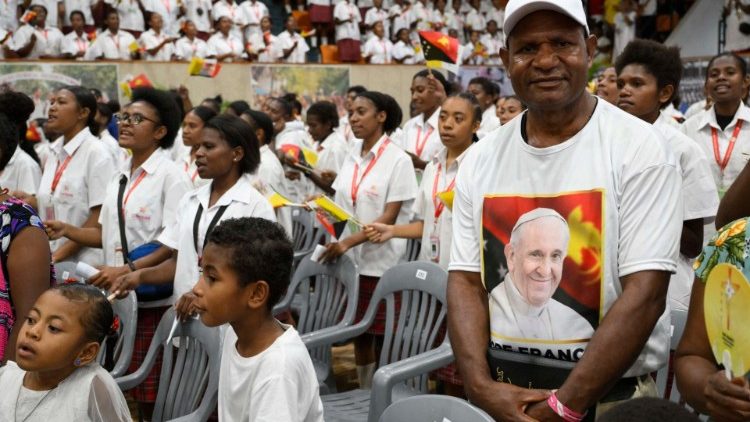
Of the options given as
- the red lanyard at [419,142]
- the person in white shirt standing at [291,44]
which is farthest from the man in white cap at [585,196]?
the person in white shirt standing at [291,44]

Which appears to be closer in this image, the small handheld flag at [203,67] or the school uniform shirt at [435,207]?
the school uniform shirt at [435,207]

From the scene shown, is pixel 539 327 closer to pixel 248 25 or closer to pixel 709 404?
pixel 709 404

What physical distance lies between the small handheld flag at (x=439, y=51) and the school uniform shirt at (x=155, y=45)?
764 centimetres

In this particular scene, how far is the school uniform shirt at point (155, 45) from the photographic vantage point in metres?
11.2

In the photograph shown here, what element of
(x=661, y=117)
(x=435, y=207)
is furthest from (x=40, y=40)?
(x=661, y=117)

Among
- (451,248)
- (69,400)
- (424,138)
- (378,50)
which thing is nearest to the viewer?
(451,248)

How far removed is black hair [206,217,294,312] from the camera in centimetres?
196

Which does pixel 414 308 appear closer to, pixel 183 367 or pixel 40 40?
pixel 183 367

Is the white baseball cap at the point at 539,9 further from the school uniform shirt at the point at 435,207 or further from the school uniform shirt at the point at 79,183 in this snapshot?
the school uniform shirt at the point at 79,183

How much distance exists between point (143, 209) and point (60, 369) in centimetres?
135

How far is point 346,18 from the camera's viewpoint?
13812mm

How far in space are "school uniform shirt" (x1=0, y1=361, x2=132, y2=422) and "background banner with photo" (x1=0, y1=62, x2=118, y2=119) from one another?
7402 mm

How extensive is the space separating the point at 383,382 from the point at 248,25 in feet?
37.4

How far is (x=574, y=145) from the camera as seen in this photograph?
1462 millimetres
